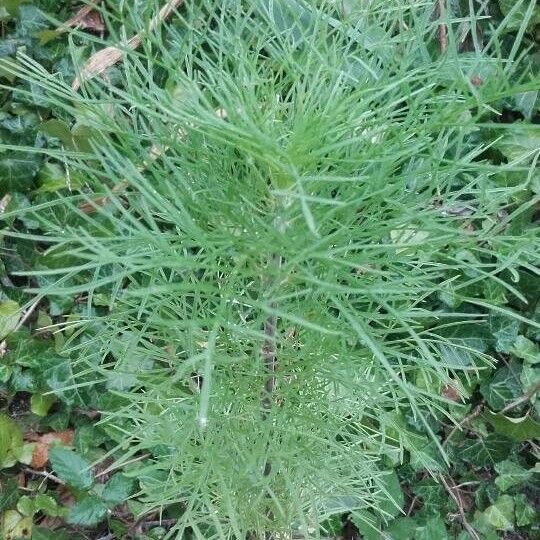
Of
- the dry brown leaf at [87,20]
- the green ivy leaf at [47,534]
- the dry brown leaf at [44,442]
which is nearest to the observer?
the green ivy leaf at [47,534]

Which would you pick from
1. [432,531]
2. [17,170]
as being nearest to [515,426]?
[432,531]

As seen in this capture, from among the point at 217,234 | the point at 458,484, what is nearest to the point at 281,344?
the point at 217,234

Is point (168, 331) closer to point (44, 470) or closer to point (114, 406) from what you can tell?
point (114, 406)

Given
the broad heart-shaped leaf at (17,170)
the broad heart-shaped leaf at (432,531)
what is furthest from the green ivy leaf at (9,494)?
the broad heart-shaped leaf at (432,531)

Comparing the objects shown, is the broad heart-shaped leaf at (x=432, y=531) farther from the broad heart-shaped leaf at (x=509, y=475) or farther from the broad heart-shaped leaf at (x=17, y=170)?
the broad heart-shaped leaf at (x=17, y=170)

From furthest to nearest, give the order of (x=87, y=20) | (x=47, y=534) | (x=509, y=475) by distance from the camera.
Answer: (x=87, y=20)
(x=509, y=475)
(x=47, y=534)

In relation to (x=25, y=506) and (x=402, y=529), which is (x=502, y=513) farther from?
(x=25, y=506)
